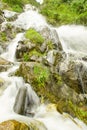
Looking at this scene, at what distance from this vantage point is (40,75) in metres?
11.1

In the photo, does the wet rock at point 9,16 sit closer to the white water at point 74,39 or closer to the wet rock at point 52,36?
the white water at point 74,39

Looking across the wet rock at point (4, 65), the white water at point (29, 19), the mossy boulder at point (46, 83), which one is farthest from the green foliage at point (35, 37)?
the white water at point (29, 19)

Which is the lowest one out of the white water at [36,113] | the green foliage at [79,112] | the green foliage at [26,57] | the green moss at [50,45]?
the green foliage at [79,112]

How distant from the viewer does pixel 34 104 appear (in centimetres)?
999

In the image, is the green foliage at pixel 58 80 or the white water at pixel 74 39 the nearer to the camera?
A: the green foliage at pixel 58 80

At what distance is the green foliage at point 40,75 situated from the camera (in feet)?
35.8

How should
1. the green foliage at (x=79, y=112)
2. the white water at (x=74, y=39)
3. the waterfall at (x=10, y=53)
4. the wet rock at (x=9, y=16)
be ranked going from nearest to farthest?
the green foliage at (x=79, y=112) < the waterfall at (x=10, y=53) < the white water at (x=74, y=39) < the wet rock at (x=9, y=16)

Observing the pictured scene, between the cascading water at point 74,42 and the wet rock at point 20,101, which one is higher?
the cascading water at point 74,42

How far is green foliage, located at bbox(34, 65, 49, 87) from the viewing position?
10.9 meters

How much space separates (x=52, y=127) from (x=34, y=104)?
1.88 m

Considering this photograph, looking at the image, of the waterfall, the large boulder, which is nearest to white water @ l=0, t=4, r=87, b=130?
the large boulder

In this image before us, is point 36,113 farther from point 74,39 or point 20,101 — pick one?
point 74,39

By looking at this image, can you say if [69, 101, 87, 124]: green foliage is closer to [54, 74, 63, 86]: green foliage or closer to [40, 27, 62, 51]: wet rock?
[54, 74, 63, 86]: green foliage

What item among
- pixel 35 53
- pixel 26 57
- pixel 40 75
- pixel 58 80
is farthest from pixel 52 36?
pixel 40 75
